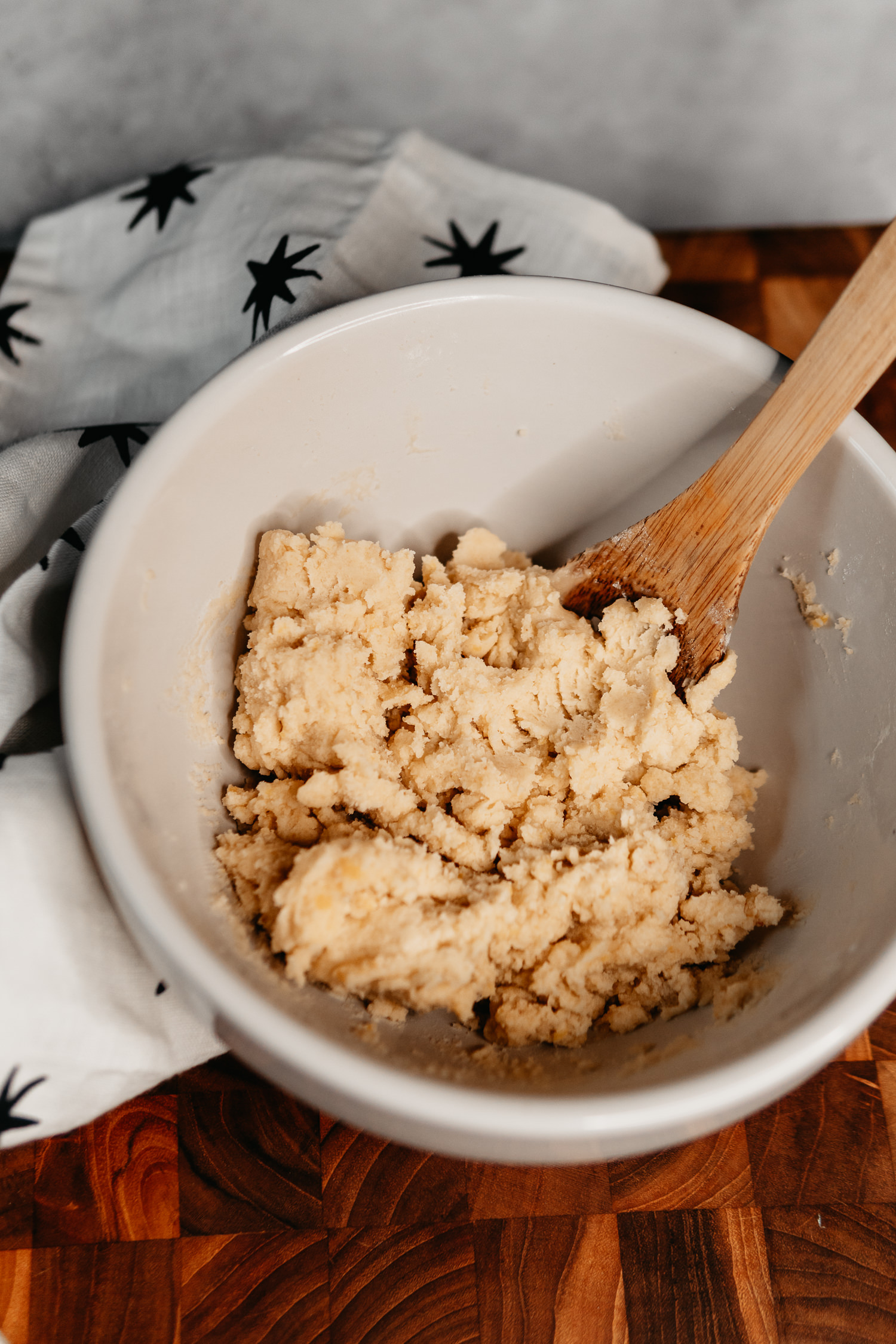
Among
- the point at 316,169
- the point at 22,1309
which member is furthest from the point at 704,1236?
the point at 316,169

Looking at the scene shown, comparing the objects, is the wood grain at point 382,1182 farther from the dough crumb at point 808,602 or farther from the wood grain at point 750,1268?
the dough crumb at point 808,602

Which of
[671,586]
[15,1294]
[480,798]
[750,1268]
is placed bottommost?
[15,1294]

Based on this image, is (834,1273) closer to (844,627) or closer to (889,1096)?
(889,1096)

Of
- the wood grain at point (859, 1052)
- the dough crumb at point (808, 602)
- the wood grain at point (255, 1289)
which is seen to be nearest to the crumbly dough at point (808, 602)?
the dough crumb at point (808, 602)

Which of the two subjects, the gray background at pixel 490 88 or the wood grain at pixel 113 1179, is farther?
the gray background at pixel 490 88

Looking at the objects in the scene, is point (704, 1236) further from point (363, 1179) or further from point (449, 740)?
point (449, 740)

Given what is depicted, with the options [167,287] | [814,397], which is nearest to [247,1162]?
[814,397]
